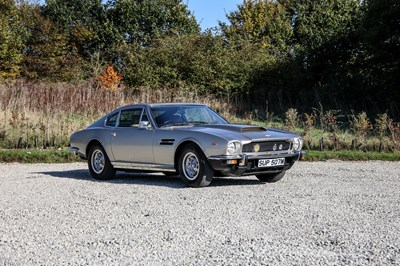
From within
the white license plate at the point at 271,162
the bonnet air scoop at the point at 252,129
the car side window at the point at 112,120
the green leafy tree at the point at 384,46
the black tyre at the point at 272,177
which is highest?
the green leafy tree at the point at 384,46

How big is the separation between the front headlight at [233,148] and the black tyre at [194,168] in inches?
18.3

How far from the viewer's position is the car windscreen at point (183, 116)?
11961mm

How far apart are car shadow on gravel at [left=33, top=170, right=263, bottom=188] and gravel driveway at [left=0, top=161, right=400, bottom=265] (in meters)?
0.02

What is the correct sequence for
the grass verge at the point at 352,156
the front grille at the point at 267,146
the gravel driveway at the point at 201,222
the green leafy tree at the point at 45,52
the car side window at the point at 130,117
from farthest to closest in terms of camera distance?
the green leafy tree at the point at 45,52
the grass verge at the point at 352,156
the car side window at the point at 130,117
the front grille at the point at 267,146
the gravel driveway at the point at 201,222

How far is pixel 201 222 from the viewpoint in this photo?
7.70m

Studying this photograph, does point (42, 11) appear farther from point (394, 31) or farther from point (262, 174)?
point (262, 174)

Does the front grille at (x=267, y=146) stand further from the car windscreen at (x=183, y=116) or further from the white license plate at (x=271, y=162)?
the car windscreen at (x=183, y=116)

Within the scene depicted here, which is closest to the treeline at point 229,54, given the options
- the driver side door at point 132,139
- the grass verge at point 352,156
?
the grass verge at point 352,156

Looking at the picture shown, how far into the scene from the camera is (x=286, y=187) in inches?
437

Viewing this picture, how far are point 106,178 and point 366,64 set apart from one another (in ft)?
84.4

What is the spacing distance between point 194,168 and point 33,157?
754cm

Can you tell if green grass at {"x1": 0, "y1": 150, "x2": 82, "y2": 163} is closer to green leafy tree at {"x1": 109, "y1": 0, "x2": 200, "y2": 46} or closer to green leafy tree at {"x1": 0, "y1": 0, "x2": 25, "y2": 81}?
green leafy tree at {"x1": 0, "y1": 0, "x2": 25, "y2": 81}

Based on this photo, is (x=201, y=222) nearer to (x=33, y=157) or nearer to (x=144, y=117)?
(x=144, y=117)

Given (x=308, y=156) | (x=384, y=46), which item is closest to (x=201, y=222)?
(x=308, y=156)
